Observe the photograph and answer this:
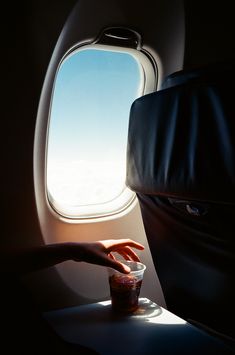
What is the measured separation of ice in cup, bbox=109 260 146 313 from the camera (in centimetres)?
121

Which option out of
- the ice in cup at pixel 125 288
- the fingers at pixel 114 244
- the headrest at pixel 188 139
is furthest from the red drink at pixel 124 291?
the headrest at pixel 188 139

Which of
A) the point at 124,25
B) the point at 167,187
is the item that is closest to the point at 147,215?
the point at 167,187

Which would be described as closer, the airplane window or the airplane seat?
the airplane seat

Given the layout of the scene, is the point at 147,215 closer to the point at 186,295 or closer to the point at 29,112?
the point at 186,295

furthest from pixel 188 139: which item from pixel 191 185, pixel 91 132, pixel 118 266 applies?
pixel 91 132

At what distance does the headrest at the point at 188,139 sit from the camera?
842 millimetres

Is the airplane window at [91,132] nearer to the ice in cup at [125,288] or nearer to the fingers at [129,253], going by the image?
the fingers at [129,253]

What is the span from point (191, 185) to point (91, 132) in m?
0.80

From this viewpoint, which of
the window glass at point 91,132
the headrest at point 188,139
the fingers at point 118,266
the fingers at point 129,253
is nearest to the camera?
the headrest at point 188,139

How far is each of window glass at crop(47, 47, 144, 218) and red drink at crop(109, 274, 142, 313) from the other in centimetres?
36

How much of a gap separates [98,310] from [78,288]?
21cm

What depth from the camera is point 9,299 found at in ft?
3.37

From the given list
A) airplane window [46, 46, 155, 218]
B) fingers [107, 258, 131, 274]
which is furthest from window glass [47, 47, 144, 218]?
fingers [107, 258, 131, 274]

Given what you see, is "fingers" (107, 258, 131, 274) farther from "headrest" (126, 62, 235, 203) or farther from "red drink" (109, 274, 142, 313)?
"headrest" (126, 62, 235, 203)
